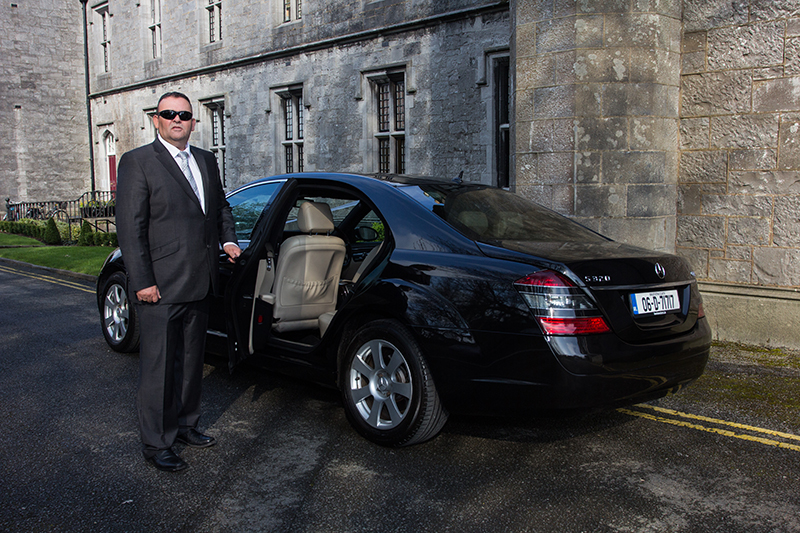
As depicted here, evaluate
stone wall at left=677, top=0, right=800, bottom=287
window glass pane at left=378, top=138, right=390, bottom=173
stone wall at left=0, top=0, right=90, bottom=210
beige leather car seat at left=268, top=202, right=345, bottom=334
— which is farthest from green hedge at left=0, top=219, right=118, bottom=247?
stone wall at left=677, top=0, right=800, bottom=287

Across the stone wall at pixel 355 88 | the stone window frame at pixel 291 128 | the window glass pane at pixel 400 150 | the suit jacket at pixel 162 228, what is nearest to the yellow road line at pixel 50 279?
the stone wall at pixel 355 88

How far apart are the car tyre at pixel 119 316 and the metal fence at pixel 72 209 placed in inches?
765

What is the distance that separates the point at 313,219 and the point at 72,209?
27524 mm

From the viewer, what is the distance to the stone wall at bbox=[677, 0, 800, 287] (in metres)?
6.74

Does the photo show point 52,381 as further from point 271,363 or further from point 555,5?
point 555,5

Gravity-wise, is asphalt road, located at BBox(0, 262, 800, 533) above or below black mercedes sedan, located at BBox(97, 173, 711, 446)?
below

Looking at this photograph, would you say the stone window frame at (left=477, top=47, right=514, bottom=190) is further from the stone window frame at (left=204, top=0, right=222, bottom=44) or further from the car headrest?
the stone window frame at (left=204, top=0, right=222, bottom=44)

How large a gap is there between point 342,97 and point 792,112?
397 inches

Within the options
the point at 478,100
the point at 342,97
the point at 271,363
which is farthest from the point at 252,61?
the point at 271,363

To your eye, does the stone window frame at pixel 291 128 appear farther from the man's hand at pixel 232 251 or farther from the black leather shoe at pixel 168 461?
the black leather shoe at pixel 168 461

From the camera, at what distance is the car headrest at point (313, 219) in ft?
15.1

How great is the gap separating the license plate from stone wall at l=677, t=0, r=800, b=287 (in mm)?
3954

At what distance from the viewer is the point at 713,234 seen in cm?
732

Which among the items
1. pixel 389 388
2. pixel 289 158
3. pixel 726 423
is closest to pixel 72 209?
pixel 289 158
